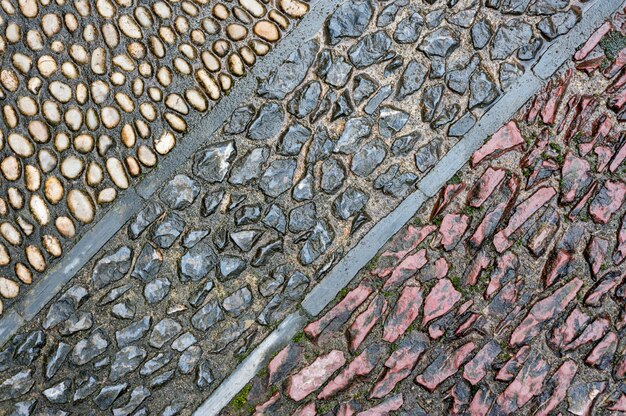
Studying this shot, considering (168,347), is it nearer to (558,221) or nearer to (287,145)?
(287,145)

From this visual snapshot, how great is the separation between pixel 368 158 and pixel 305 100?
1.18 feet

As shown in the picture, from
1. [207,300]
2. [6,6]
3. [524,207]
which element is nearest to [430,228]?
[524,207]

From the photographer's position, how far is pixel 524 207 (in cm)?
273

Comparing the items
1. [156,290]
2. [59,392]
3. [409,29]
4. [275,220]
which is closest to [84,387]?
[59,392]

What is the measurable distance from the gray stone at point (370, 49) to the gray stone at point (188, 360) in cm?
137

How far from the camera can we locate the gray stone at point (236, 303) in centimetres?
263

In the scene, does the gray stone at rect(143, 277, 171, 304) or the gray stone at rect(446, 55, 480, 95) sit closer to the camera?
the gray stone at rect(143, 277, 171, 304)

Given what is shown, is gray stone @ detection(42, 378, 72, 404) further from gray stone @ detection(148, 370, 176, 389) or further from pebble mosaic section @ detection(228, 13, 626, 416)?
pebble mosaic section @ detection(228, 13, 626, 416)

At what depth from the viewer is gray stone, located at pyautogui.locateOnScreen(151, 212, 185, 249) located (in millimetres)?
2637

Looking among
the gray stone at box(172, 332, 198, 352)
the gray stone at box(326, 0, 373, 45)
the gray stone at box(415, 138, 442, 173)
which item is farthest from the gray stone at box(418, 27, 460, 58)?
the gray stone at box(172, 332, 198, 352)

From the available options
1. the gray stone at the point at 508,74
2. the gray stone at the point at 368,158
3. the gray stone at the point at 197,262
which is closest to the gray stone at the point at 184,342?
the gray stone at the point at 197,262

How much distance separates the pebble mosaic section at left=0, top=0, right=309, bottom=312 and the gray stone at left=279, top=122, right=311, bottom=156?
31cm

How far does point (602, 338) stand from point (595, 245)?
1.24 feet

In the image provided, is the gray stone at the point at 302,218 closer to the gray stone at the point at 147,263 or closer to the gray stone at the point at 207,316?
the gray stone at the point at 207,316
